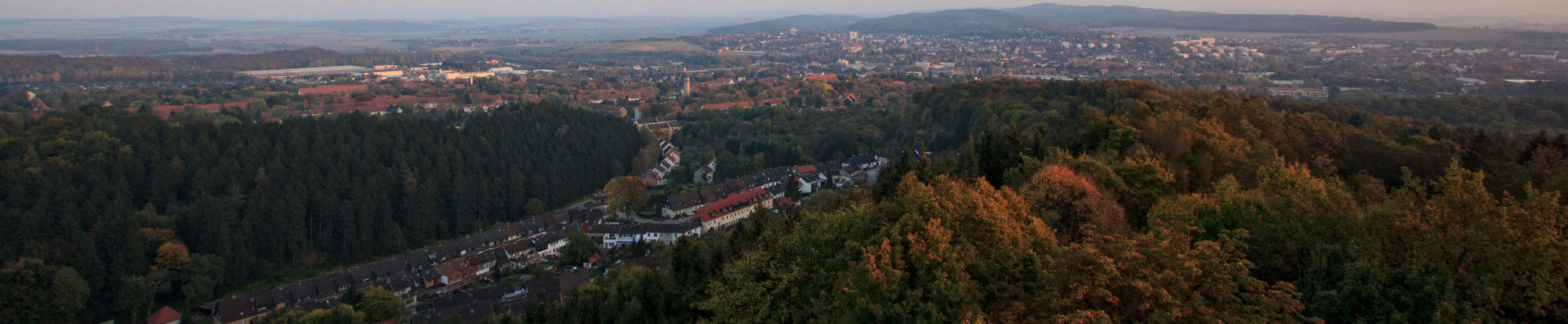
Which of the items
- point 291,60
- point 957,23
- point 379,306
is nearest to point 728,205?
point 379,306

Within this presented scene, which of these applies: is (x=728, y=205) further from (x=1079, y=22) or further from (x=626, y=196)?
(x=1079, y=22)

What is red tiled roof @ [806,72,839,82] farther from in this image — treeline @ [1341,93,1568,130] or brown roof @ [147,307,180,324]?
brown roof @ [147,307,180,324]

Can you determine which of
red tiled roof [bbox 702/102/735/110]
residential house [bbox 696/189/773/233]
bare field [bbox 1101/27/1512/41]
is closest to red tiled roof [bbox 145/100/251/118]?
red tiled roof [bbox 702/102/735/110]

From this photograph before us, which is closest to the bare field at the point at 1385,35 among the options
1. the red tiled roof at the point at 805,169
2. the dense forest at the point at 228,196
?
the red tiled roof at the point at 805,169

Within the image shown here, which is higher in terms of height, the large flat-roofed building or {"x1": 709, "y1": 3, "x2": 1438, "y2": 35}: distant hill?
{"x1": 709, "y1": 3, "x2": 1438, "y2": 35}: distant hill

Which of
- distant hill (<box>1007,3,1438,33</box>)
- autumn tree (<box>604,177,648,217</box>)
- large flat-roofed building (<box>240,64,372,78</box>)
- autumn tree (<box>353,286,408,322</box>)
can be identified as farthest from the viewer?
large flat-roofed building (<box>240,64,372,78</box>)

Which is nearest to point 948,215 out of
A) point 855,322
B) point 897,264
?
point 897,264

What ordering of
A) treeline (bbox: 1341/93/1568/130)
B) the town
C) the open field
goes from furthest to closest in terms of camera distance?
the open field
treeline (bbox: 1341/93/1568/130)
the town
